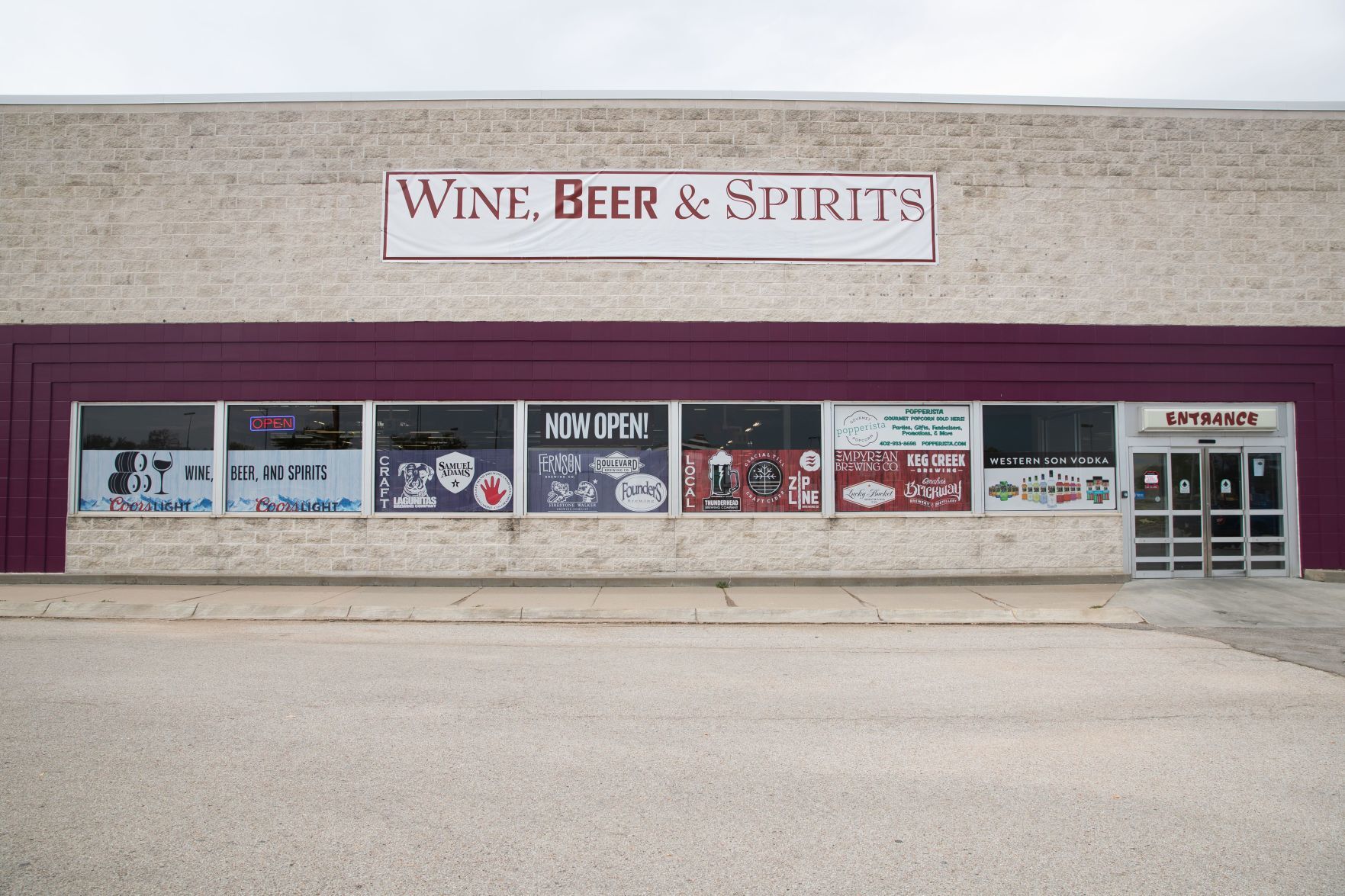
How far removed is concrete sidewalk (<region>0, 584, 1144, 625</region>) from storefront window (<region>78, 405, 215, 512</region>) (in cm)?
143

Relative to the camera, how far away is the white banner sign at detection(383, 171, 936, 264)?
1408 cm

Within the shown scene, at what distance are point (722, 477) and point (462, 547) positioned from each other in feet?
14.0

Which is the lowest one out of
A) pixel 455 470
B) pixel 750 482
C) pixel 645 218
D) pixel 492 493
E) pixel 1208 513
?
pixel 1208 513

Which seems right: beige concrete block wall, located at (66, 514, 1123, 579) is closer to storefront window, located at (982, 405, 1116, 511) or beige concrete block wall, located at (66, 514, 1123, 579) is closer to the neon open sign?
the neon open sign

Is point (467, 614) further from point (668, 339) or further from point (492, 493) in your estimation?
point (668, 339)

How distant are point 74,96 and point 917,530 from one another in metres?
15.2

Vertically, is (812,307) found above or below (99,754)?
above

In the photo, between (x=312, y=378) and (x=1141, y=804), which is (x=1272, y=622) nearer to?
(x=1141, y=804)

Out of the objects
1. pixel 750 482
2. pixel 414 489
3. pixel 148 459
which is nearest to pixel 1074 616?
pixel 750 482

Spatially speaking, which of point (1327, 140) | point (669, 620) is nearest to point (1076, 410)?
point (1327, 140)

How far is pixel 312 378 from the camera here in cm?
1395

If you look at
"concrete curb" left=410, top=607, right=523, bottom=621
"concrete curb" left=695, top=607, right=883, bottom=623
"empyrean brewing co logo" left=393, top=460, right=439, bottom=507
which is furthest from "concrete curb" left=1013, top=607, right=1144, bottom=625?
"empyrean brewing co logo" left=393, top=460, right=439, bottom=507

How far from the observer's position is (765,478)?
1399cm

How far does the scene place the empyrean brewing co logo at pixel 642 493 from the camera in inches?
548
